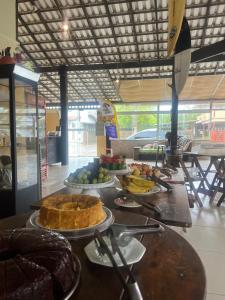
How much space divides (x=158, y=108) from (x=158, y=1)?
21.4 ft

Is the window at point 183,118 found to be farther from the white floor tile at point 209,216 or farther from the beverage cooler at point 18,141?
the beverage cooler at point 18,141

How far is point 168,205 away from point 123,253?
788 mm

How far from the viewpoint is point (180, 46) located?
2.78 m

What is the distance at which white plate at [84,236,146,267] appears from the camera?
717 millimetres

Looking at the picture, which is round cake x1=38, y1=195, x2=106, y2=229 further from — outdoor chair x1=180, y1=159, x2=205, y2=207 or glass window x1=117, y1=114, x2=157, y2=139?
glass window x1=117, y1=114, x2=157, y2=139

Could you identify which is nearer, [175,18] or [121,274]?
[121,274]

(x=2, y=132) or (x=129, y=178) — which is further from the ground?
(x=2, y=132)

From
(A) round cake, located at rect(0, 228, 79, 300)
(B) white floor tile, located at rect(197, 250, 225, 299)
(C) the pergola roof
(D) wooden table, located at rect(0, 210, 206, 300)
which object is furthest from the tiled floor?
(C) the pergola roof

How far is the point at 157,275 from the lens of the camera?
69 cm

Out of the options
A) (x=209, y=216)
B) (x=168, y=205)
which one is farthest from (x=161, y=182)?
(x=209, y=216)

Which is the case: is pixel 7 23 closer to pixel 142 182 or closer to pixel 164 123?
pixel 142 182

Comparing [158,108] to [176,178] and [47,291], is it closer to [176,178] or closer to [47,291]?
[176,178]

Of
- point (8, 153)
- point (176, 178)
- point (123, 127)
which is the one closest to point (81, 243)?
point (176, 178)

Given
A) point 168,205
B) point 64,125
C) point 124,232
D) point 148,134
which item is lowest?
point 168,205
